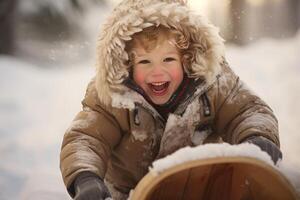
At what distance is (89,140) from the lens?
1.04 meters

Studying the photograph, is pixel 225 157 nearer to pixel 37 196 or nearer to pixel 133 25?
pixel 133 25

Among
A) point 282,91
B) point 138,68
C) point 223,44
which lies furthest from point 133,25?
point 282,91

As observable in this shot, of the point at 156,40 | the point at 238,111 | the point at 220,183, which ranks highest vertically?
the point at 156,40

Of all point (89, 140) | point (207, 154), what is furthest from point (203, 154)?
point (89, 140)

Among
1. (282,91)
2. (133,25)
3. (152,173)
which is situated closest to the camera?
(152,173)

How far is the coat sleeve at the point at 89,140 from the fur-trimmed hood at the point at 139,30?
0.03 m

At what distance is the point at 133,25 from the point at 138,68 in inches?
3.1

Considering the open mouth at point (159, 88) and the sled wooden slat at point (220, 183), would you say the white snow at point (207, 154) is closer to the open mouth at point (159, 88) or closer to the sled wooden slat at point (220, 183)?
the sled wooden slat at point (220, 183)

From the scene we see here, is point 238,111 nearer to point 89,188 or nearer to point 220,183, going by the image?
point 220,183

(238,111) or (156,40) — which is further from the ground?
(156,40)

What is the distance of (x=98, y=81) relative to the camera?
1.05 meters

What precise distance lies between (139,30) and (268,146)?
0.96ft

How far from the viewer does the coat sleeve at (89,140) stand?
999mm

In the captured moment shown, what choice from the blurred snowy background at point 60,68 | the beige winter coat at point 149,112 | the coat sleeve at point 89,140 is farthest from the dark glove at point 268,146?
the coat sleeve at point 89,140
